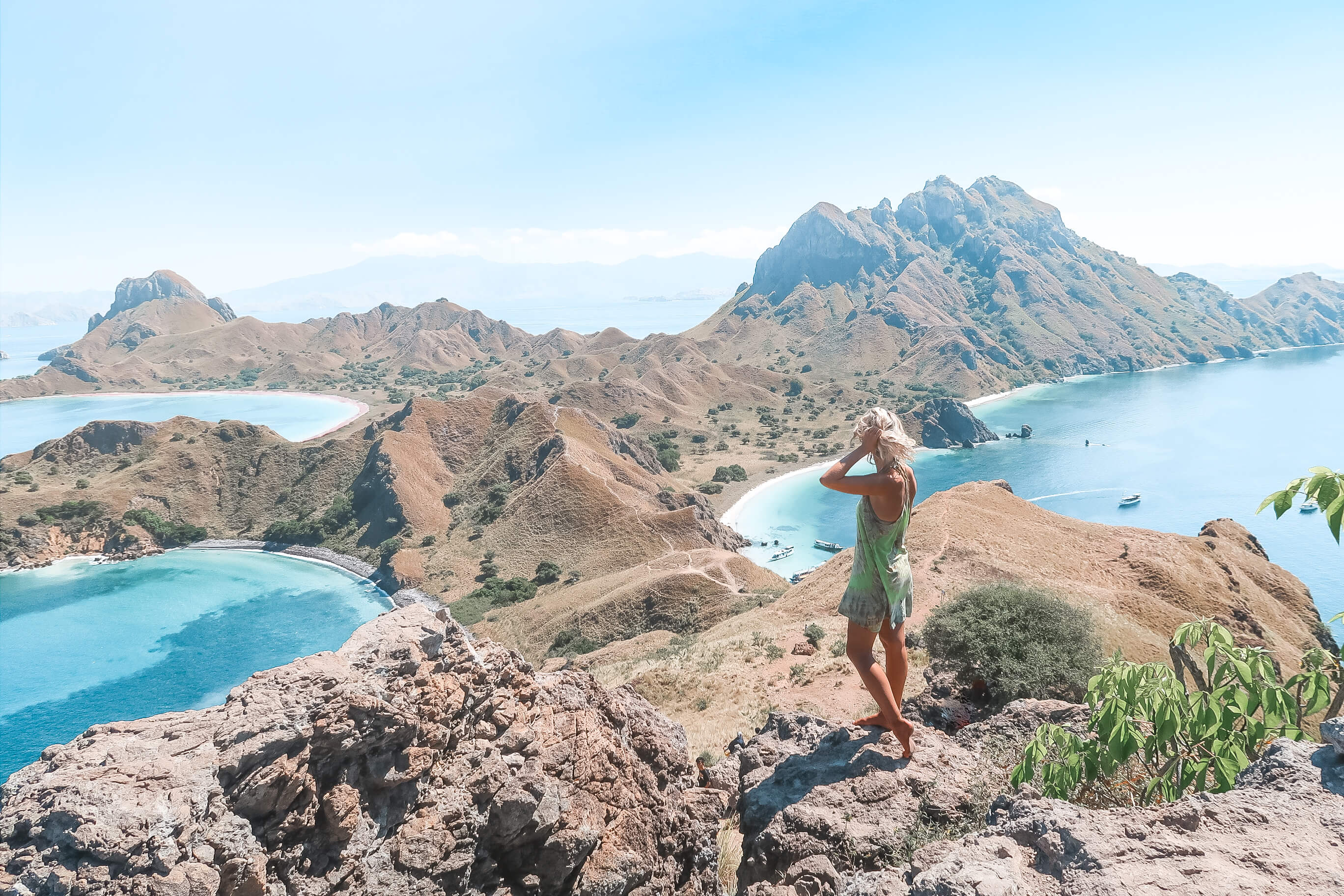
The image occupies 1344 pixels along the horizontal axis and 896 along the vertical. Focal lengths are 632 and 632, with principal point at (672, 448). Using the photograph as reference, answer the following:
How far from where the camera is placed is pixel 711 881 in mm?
6109

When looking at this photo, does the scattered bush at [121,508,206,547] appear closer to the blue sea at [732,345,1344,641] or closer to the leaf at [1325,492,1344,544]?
the blue sea at [732,345,1344,641]

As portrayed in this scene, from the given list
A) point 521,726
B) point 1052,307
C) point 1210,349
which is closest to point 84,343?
point 521,726

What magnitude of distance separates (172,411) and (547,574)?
13012 cm

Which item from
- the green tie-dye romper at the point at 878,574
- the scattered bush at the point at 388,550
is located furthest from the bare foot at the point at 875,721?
the scattered bush at the point at 388,550

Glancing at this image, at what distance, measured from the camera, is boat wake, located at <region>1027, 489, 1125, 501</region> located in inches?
2675

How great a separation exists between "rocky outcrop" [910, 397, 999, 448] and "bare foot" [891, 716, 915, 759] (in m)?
92.0

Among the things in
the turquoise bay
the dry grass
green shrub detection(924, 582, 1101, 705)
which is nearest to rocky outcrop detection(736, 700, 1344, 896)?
the dry grass

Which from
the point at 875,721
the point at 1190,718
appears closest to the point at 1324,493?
the point at 1190,718

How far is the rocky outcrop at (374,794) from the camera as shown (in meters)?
4.23

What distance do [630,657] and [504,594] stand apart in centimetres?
1762

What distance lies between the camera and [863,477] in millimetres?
5406

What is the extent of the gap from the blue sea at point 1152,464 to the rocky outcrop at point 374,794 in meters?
45.4

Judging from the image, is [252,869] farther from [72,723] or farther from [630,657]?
[72,723]

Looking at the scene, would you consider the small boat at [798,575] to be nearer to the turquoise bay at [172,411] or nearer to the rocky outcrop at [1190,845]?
the rocky outcrop at [1190,845]
